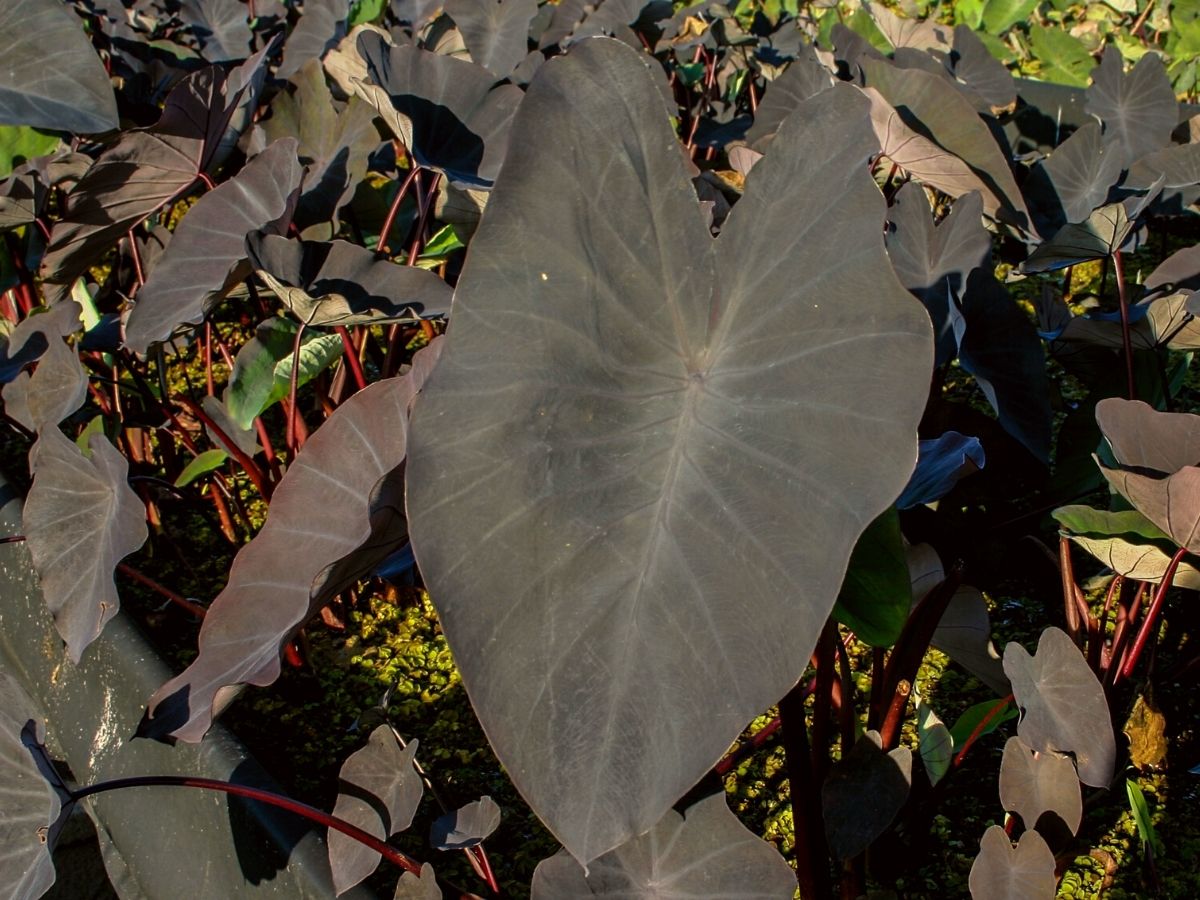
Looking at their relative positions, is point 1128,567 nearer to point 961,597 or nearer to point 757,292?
point 961,597

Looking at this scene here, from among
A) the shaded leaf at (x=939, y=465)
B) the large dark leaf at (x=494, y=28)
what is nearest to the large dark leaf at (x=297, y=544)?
the shaded leaf at (x=939, y=465)

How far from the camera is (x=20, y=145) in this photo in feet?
7.44

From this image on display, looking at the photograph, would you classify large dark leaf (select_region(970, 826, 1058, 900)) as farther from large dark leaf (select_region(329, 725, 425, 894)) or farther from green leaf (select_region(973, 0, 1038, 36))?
green leaf (select_region(973, 0, 1038, 36))

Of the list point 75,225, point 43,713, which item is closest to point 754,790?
point 43,713

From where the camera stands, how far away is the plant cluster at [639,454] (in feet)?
2.19

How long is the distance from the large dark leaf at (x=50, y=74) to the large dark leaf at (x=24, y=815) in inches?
35.4

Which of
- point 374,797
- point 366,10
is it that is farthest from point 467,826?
point 366,10

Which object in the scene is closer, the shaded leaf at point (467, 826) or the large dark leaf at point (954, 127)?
the shaded leaf at point (467, 826)

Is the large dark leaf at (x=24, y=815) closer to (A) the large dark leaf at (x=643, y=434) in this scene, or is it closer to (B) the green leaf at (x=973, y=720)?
(A) the large dark leaf at (x=643, y=434)

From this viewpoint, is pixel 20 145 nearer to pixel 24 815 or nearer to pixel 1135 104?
pixel 24 815

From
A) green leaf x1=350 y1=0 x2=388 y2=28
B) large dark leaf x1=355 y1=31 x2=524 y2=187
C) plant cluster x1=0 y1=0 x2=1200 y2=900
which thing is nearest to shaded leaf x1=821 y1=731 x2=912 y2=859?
plant cluster x1=0 y1=0 x2=1200 y2=900

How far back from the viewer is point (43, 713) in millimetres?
1564

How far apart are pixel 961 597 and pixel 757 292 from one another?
0.49 meters

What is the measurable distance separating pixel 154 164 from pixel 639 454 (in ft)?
3.43
